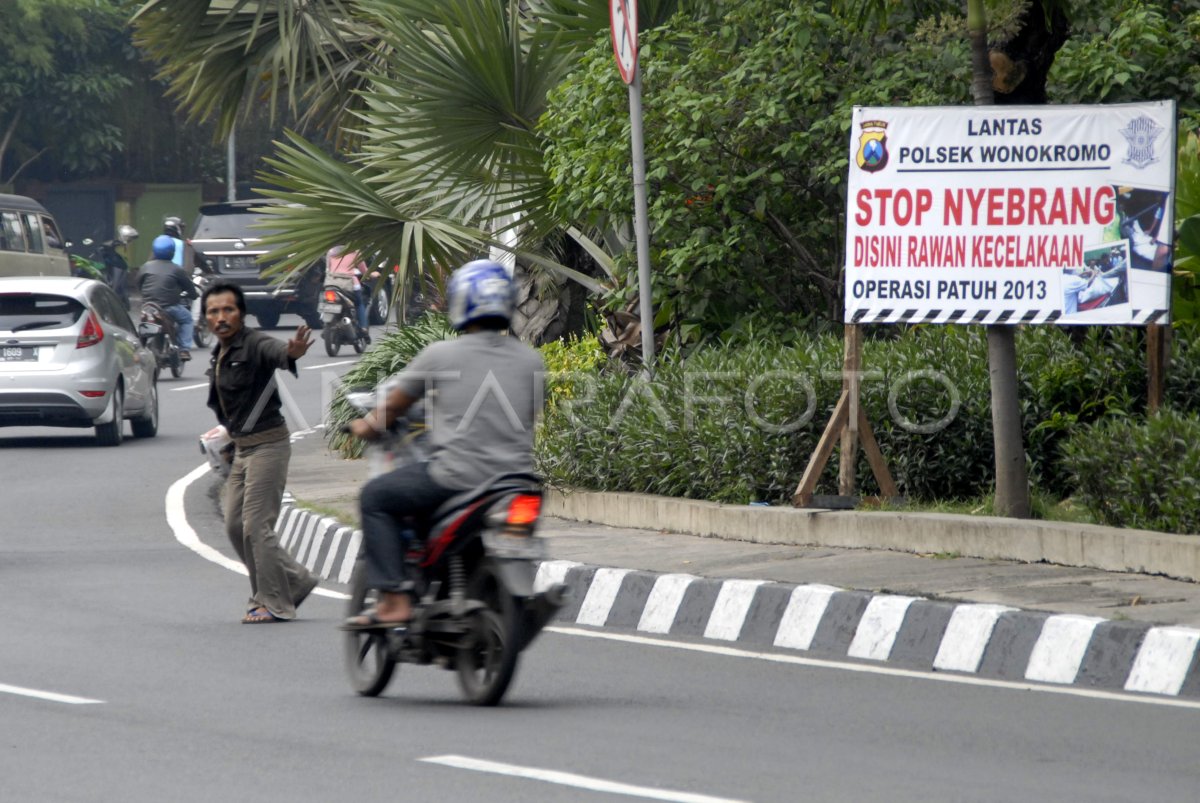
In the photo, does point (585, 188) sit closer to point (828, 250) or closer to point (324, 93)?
point (828, 250)

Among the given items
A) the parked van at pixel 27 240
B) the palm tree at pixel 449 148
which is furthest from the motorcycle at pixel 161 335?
the palm tree at pixel 449 148

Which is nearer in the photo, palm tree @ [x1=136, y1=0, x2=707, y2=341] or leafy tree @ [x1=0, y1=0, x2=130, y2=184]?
palm tree @ [x1=136, y1=0, x2=707, y2=341]

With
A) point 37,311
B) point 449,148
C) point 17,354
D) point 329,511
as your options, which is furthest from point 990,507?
point 37,311

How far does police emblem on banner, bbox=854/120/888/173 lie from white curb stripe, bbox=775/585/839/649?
2576 millimetres

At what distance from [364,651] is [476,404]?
3.77 feet

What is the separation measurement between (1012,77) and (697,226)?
3594 mm

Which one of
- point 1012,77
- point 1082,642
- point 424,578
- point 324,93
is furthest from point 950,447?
point 324,93

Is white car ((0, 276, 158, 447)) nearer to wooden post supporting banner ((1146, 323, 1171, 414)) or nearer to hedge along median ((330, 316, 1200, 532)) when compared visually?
hedge along median ((330, 316, 1200, 532))

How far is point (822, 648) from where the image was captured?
855 centimetres

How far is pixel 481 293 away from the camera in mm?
7078

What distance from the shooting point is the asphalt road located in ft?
18.7

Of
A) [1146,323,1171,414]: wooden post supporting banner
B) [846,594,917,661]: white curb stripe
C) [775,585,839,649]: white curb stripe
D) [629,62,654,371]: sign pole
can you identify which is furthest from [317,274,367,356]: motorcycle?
A: [846,594,917,661]: white curb stripe

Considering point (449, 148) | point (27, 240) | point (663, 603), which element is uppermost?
point (449, 148)

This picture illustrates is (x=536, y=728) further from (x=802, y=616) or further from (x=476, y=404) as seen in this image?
(x=802, y=616)
